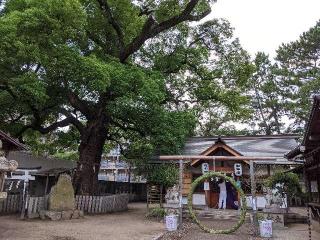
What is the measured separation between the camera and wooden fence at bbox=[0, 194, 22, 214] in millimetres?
18906

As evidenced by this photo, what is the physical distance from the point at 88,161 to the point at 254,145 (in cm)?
1278

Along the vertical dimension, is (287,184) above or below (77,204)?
above

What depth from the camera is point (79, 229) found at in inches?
Answer: 551

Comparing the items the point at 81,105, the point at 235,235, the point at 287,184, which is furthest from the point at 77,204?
the point at 287,184

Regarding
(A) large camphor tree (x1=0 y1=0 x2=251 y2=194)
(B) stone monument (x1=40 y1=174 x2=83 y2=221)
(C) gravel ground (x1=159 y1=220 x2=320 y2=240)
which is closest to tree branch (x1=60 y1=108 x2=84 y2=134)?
(A) large camphor tree (x1=0 y1=0 x2=251 y2=194)

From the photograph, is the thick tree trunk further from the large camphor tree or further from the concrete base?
the concrete base

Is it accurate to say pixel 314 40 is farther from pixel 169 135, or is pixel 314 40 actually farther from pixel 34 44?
pixel 34 44

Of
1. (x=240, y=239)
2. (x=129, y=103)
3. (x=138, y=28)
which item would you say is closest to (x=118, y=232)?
(x=240, y=239)

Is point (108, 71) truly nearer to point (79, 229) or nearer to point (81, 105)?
point (81, 105)

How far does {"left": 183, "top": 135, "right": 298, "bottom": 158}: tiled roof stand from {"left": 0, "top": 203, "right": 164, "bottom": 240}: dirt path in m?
9.71

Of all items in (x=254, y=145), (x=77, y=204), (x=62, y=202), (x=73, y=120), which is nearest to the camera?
(x=62, y=202)

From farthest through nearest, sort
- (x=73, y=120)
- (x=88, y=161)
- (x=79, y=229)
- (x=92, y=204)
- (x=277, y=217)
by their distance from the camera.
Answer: (x=73, y=120)
(x=88, y=161)
(x=92, y=204)
(x=277, y=217)
(x=79, y=229)

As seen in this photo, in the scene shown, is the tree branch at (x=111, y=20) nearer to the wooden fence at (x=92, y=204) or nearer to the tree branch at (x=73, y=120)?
the tree branch at (x=73, y=120)

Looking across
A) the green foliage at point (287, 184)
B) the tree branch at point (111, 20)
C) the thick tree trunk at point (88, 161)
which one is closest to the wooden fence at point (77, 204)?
the thick tree trunk at point (88, 161)
